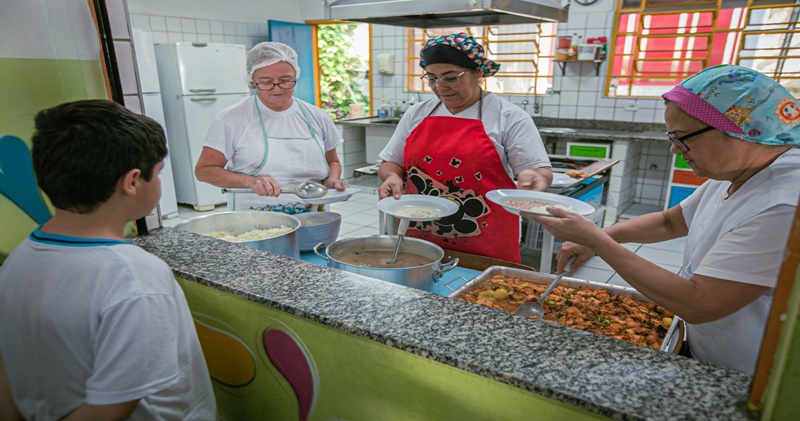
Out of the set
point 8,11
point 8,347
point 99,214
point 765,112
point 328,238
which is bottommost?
point 328,238

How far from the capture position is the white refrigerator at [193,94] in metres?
5.48

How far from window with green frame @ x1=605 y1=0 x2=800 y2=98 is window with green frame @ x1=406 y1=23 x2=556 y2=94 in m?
0.85

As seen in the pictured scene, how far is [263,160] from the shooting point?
2.32 m

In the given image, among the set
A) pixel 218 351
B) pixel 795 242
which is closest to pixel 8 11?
pixel 218 351

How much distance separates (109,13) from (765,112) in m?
1.79

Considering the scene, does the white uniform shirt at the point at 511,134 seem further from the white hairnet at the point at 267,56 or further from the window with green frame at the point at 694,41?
the window with green frame at the point at 694,41

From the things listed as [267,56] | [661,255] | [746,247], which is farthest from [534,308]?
[661,255]

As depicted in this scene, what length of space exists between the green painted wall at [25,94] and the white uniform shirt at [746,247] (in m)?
1.77

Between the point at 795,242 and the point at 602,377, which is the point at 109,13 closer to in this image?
the point at 602,377

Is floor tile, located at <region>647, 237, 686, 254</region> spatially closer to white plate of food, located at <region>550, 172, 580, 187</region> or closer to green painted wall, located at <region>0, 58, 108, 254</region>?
white plate of food, located at <region>550, 172, 580, 187</region>

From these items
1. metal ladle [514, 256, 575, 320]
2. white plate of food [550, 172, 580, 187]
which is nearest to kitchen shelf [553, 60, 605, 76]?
white plate of food [550, 172, 580, 187]

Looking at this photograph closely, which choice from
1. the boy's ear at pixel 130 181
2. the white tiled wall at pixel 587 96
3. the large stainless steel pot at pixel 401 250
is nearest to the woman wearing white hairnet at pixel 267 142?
the large stainless steel pot at pixel 401 250

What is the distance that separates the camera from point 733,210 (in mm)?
1079

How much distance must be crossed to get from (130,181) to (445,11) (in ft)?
5.20
